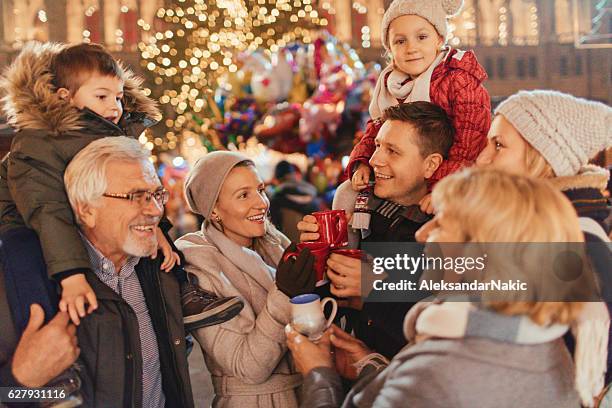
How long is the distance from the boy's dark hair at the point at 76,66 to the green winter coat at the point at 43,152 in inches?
1.5

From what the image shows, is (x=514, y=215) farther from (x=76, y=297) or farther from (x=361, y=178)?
(x=76, y=297)

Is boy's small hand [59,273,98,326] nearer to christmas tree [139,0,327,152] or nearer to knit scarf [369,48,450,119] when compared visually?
knit scarf [369,48,450,119]

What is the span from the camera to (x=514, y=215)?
5.05 feet

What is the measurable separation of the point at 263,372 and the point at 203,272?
379 millimetres

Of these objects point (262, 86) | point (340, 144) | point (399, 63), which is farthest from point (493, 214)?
point (262, 86)

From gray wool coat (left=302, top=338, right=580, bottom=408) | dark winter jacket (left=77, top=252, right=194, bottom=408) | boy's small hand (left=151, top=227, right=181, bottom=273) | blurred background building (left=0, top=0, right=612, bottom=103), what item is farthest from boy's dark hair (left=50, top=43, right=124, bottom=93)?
blurred background building (left=0, top=0, right=612, bottom=103)

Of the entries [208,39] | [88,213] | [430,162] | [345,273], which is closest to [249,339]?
[345,273]

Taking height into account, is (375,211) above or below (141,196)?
below

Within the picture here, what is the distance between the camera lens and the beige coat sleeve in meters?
2.26

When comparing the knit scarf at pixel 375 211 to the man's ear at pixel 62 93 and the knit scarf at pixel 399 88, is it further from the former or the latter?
the man's ear at pixel 62 93

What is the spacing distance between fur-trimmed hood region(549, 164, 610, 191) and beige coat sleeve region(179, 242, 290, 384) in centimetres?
85

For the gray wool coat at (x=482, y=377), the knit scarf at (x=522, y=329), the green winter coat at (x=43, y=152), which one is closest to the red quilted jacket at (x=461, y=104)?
the knit scarf at (x=522, y=329)

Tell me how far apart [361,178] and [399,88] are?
37 cm

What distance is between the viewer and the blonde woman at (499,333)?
155 cm
